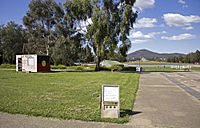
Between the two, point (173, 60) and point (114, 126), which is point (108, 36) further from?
point (173, 60)

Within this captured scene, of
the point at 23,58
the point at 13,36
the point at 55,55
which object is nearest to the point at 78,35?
the point at 23,58

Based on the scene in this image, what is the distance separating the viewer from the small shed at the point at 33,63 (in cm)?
3906

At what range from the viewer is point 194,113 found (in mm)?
8938

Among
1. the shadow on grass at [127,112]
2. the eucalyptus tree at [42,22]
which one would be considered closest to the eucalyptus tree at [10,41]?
the eucalyptus tree at [42,22]

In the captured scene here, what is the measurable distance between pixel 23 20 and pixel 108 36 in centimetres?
3028

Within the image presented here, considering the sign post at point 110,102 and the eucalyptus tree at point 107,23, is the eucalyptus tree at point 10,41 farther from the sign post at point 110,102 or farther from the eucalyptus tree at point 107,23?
the sign post at point 110,102

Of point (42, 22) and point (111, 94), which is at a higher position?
point (42, 22)

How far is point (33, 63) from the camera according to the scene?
39.2 m

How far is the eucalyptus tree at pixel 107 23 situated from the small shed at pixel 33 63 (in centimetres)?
817

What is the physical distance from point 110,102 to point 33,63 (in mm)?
32697

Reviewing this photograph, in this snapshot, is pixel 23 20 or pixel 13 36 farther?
pixel 13 36

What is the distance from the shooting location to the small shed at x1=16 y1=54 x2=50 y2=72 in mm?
39062

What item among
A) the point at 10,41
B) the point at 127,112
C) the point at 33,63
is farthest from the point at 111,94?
the point at 10,41

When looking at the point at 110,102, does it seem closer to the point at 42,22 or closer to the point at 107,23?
the point at 107,23
